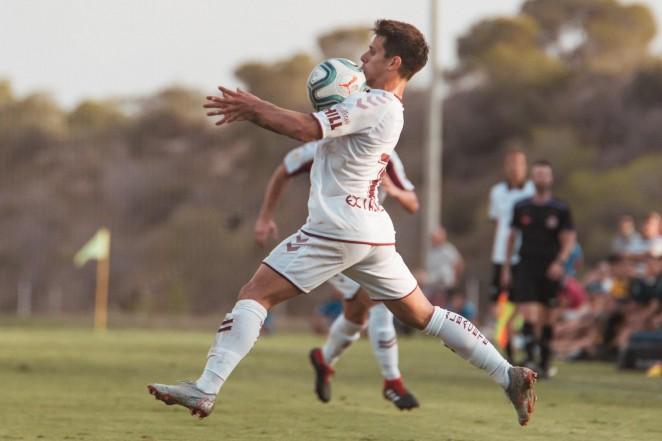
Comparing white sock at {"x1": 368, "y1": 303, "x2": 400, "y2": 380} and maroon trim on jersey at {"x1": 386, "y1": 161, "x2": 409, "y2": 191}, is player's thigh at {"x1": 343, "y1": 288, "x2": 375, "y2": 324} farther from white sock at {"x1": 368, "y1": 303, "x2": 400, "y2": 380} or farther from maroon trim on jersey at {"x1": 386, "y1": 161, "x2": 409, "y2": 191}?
maroon trim on jersey at {"x1": 386, "y1": 161, "x2": 409, "y2": 191}

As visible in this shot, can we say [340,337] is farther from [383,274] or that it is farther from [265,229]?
[383,274]

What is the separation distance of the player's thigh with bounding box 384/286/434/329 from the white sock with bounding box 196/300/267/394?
0.78 metres

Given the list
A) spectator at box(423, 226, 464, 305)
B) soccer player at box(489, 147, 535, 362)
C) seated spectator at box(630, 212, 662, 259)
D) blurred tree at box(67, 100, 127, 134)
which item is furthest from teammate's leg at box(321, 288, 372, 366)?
blurred tree at box(67, 100, 127, 134)

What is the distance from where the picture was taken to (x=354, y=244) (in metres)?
7.85

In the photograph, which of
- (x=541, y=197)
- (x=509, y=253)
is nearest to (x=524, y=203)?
(x=541, y=197)

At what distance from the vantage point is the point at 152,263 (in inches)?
2216

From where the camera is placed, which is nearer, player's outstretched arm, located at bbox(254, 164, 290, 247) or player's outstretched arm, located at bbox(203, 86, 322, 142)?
player's outstretched arm, located at bbox(203, 86, 322, 142)

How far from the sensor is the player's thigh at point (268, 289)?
25.8ft

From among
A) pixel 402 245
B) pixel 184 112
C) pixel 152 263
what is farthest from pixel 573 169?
pixel 184 112

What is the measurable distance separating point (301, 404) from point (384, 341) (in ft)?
2.45

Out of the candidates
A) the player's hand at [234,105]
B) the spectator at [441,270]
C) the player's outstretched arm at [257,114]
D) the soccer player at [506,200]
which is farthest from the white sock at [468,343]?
the spectator at [441,270]

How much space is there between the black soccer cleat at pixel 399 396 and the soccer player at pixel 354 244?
1996 mm

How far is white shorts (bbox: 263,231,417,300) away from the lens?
7.87 metres

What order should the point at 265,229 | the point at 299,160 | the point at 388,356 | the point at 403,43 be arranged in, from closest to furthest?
the point at 403,43, the point at 265,229, the point at 299,160, the point at 388,356
